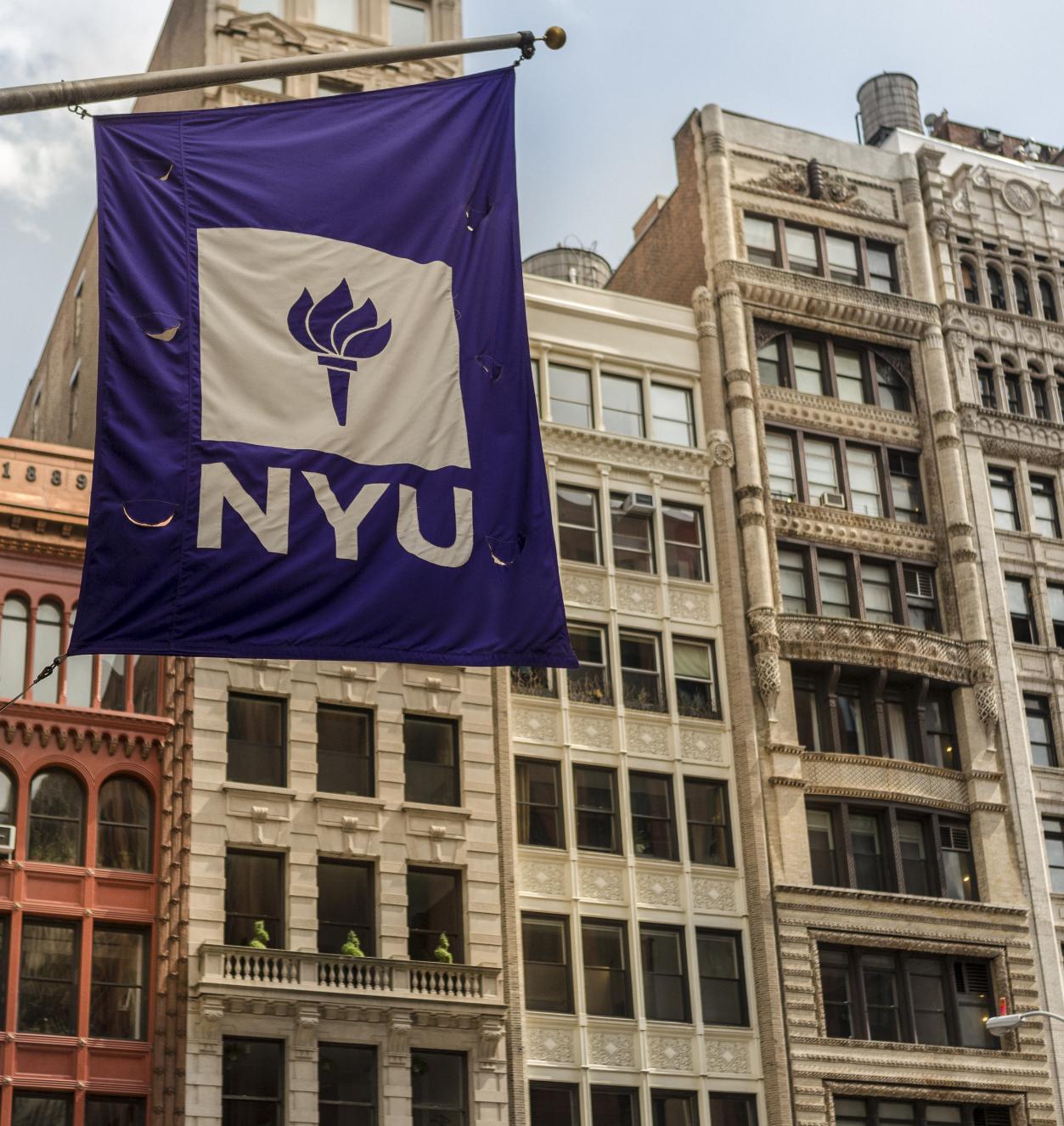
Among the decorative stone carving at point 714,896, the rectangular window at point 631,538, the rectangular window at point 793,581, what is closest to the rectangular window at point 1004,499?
the rectangular window at point 793,581

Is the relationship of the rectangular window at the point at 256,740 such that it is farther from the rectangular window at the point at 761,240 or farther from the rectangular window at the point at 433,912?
the rectangular window at the point at 761,240

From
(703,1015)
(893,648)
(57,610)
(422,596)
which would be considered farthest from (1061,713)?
(422,596)

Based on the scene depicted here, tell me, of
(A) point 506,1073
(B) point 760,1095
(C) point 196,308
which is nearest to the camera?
(C) point 196,308

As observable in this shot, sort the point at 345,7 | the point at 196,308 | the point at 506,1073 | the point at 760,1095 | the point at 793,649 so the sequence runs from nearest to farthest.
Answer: the point at 196,308
the point at 506,1073
the point at 760,1095
the point at 793,649
the point at 345,7

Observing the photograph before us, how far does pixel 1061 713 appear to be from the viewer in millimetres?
52812

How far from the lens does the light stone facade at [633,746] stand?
43.9 metres

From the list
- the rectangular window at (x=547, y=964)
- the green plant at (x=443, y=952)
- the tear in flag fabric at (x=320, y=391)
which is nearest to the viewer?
the tear in flag fabric at (x=320, y=391)

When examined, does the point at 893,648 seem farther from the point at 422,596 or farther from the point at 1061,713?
the point at 422,596

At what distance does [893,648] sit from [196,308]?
36586 mm

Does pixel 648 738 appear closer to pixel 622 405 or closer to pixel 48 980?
pixel 622 405

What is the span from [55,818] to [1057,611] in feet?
96.7

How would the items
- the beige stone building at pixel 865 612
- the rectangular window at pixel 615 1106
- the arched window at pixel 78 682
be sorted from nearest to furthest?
the arched window at pixel 78 682 < the rectangular window at pixel 615 1106 < the beige stone building at pixel 865 612

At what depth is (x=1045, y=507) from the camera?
185 feet

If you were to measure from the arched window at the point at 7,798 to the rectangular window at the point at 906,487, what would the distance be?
26287 millimetres
